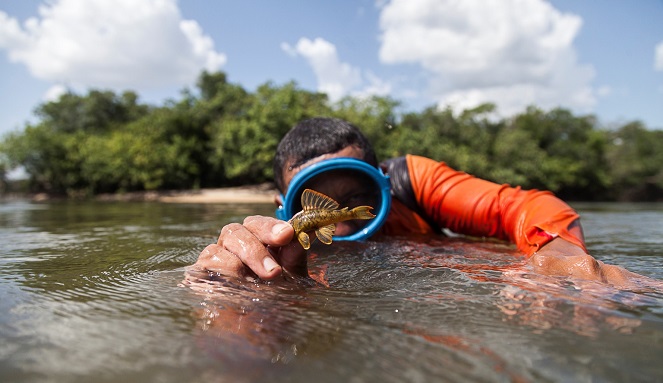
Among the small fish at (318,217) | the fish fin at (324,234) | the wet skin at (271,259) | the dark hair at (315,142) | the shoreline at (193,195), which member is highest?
the dark hair at (315,142)

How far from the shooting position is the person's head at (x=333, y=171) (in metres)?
2.40

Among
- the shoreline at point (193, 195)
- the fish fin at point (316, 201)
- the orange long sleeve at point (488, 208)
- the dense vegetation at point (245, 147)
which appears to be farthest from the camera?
the dense vegetation at point (245, 147)

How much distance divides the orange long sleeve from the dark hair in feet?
1.48

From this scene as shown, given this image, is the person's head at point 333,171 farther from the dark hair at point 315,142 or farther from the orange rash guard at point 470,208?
the orange rash guard at point 470,208

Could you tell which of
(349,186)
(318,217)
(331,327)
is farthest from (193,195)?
(331,327)

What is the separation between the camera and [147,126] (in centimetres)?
3073

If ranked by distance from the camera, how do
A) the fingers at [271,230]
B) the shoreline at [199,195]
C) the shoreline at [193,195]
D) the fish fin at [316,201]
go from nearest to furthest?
the fingers at [271,230]
the fish fin at [316,201]
the shoreline at [193,195]
the shoreline at [199,195]

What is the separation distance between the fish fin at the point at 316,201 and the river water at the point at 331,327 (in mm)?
284

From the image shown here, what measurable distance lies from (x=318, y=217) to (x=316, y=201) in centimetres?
11

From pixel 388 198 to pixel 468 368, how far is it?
1.78m

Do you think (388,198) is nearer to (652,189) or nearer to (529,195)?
(529,195)

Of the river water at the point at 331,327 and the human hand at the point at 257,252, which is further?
the human hand at the point at 257,252

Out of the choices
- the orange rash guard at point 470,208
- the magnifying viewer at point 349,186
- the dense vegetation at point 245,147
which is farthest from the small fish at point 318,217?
the dense vegetation at point 245,147

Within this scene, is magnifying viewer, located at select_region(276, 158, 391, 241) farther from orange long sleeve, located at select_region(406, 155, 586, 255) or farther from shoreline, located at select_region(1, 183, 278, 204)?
shoreline, located at select_region(1, 183, 278, 204)
